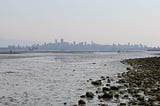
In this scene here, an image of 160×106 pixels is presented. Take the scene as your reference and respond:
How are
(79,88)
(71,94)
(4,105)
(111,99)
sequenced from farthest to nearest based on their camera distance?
(79,88)
(71,94)
(111,99)
(4,105)

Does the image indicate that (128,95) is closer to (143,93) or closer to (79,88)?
(143,93)

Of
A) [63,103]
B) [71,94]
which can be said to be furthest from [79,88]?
[63,103]

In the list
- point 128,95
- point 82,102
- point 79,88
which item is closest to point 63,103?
point 82,102

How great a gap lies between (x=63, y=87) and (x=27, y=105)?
1029 cm

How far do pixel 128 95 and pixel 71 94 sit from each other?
200 inches

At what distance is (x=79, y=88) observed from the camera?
32.4m

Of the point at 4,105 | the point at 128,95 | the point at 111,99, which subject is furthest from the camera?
the point at 128,95

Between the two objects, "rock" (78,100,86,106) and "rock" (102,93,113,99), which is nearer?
"rock" (78,100,86,106)

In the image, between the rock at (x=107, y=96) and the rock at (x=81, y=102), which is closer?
the rock at (x=81, y=102)

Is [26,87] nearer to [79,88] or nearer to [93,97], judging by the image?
[79,88]

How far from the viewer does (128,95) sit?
2645 cm

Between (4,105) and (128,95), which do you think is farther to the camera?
(128,95)

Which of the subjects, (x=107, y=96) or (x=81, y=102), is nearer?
(x=81, y=102)

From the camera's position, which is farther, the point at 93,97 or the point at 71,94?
the point at 71,94
